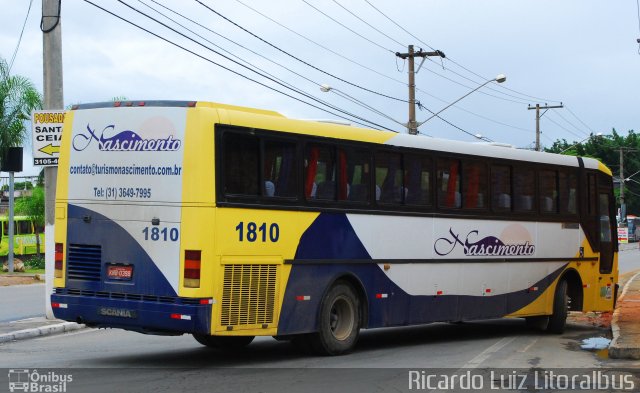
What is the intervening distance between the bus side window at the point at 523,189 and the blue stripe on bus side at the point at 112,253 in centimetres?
816

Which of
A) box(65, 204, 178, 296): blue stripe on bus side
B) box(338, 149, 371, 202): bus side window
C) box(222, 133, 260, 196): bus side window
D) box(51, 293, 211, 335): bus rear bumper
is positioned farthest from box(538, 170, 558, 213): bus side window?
box(65, 204, 178, 296): blue stripe on bus side

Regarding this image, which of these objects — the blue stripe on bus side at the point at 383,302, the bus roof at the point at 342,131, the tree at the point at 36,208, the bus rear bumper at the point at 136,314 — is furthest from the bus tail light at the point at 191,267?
the tree at the point at 36,208

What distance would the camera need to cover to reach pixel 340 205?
14.6 metres

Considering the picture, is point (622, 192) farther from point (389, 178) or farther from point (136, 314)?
point (136, 314)

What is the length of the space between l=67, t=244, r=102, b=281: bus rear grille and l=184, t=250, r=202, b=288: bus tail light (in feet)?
4.39

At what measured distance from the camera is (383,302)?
15.4m

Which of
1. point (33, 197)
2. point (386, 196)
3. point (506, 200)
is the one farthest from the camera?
point (33, 197)

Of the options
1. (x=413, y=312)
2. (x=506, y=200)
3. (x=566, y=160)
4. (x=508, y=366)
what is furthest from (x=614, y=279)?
(x=508, y=366)

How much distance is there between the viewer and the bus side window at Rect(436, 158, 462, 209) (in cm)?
1669

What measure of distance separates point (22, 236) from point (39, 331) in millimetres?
38899

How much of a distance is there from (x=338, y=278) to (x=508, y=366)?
2.63 m

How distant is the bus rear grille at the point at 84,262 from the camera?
13.1m

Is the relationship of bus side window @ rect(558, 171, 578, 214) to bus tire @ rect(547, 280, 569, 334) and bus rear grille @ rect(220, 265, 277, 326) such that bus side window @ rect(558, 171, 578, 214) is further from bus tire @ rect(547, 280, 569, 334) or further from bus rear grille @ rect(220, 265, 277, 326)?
bus rear grille @ rect(220, 265, 277, 326)

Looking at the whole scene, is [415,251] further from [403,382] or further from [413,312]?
[403,382]
